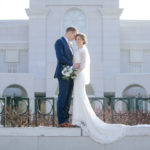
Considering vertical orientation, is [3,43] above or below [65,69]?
above

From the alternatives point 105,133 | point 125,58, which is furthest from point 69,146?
point 125,58

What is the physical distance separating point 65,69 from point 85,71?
1.19 ft

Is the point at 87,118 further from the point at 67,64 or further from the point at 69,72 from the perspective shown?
the point at 67,64

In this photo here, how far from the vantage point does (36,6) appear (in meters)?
30.7

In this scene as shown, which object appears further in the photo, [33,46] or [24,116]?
[33,46]

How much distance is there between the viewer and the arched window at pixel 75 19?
30594 millimetres

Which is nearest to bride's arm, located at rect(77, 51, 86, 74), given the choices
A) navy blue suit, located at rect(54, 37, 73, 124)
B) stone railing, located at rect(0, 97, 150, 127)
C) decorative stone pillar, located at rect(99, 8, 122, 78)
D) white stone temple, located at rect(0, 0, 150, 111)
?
navy blue suit, located at rect(54, 37, 73, 124)

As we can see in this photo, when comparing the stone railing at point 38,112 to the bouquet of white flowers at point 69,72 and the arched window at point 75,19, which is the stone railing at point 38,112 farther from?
the arched window at point 75,19

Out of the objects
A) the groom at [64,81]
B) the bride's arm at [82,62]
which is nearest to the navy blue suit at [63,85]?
the groom at [64,81]

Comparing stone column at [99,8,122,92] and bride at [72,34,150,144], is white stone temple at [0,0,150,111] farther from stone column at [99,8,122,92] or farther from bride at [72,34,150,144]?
bride at [72,34,150,144]

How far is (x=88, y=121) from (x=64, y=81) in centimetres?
90

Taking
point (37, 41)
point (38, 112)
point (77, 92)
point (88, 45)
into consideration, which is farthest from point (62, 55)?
point (37, 41)

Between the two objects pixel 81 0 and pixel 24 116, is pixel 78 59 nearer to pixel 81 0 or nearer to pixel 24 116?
pixel 24 116

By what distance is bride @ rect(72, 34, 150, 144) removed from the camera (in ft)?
20.5
